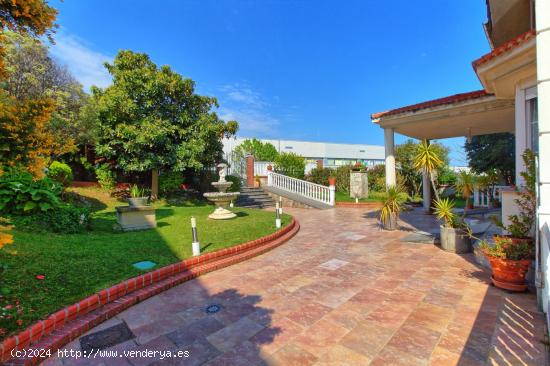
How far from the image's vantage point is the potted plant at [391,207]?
8078 mm

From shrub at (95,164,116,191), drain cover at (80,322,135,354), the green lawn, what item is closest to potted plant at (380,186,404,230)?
the green lawn

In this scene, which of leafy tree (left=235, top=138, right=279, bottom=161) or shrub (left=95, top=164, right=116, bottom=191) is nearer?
shrub (left=95, top=164, right=116, bottom=191)

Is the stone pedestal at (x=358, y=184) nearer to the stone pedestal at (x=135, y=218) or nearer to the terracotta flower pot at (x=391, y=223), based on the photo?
the terracotta flower pot at (x=391, y=223)

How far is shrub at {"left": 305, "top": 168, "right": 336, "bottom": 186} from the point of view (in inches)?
725

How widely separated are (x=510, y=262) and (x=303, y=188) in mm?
11987

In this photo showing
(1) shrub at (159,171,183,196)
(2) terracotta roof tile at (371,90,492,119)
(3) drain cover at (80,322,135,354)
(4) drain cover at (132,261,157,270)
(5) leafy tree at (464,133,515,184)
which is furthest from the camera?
(5) leafy tree at (464,133,515,184)

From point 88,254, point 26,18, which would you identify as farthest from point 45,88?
point 26,18

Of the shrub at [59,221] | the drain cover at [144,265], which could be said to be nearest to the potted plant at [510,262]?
the drain cover at [144,265]

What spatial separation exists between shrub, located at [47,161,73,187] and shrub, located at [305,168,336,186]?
1362 cm

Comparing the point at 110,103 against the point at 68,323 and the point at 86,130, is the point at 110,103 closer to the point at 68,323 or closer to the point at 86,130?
the point at 86,130

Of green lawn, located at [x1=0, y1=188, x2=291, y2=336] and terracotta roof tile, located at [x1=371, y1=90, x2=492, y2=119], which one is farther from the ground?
terracotta roof tile, located at [x1=371, y1=90, x2=492, y2=119]

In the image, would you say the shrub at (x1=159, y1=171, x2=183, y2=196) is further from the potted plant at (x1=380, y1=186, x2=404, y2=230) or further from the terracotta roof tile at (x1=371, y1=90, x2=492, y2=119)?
the potted plant at (x1=380, y1=186, x2=404, y2=230)

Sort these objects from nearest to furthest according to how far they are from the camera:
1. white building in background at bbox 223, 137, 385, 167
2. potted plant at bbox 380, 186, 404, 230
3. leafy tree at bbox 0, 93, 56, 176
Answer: leafy tree at bbox 0, 93, 56, 176 → potted plant at bbox 380, 186, 404, 230 → white building in background at bbox 223, 137, 385, 167

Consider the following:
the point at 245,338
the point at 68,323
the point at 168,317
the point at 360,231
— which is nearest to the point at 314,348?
the point at 245,338
